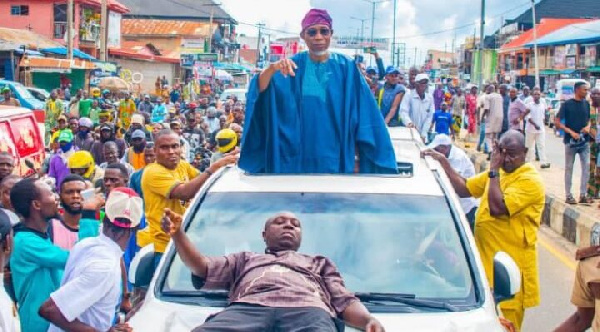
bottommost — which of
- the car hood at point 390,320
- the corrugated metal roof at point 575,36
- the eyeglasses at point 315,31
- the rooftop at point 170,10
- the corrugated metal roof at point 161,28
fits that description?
the car hood at point 390,320

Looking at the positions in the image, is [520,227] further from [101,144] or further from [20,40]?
[20,40]

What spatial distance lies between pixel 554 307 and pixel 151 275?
5.13 meters

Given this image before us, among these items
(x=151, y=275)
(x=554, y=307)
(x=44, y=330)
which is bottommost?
(x=554, y=307)

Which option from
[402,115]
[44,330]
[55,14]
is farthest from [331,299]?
[55,14]

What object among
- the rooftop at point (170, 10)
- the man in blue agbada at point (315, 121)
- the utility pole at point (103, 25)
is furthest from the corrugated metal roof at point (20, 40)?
the rooftop at point (170, 10)

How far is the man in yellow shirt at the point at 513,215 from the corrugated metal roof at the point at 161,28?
254 ft

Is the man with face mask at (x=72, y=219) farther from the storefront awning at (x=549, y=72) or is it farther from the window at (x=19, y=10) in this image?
the storefront awning at (x=549, y=72)

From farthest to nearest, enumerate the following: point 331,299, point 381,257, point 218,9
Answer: point 218,9
point 381,257
point 331,299

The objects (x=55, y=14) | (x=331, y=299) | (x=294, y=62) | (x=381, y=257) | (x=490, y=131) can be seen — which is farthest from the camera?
(x=55, y=14)

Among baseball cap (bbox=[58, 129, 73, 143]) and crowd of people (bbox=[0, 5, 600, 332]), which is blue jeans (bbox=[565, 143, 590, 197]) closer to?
crowd of people (bbox=[0, 5, 600, 332])

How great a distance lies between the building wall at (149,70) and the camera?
62188mm

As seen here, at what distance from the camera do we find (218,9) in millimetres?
100375

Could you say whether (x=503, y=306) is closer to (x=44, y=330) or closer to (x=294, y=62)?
(x=294, y=62)

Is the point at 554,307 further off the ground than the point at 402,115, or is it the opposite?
the point at 402,115
